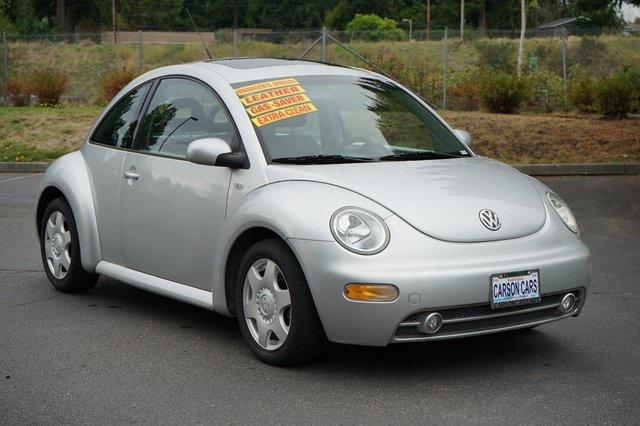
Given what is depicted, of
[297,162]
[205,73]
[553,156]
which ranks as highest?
[205,73]

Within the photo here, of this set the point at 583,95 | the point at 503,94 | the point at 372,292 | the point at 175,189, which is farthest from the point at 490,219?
the point at 583,95

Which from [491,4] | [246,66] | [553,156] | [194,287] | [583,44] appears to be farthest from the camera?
[491,4]

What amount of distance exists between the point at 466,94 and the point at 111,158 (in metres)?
17.9

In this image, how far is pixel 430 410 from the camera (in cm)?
514

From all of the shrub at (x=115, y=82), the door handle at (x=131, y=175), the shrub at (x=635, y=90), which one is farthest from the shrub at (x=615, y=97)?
the door handle at (x=131, y=175)

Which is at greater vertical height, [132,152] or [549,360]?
[132,152]

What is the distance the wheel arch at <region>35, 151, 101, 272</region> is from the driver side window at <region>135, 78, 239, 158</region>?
22.0 inches

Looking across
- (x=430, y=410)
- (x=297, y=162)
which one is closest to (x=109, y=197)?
(x=297, y=162)

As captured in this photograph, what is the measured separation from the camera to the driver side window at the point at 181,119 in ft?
21.9

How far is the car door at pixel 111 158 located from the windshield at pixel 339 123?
1098 millimetres

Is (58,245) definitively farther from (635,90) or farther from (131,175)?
(635,90)

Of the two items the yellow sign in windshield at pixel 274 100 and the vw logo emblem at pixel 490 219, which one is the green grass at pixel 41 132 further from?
the vw logo emblem at pixel 490 219

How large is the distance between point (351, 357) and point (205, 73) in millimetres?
1989

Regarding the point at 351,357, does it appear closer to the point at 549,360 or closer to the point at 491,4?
the point at 549,360
